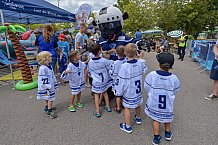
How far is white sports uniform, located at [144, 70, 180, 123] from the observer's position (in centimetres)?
218

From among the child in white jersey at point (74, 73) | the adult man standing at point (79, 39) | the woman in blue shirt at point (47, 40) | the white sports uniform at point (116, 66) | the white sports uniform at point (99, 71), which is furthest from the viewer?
the adult man standing at point (79, 39)

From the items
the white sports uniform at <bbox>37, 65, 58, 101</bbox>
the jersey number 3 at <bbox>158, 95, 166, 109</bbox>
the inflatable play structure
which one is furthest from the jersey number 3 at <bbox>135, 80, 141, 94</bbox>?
the inflatable play structure

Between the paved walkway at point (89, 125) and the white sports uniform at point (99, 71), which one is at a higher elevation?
the white sports uniform at point (99, 71)

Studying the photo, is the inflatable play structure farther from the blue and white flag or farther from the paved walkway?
the blue and white flag

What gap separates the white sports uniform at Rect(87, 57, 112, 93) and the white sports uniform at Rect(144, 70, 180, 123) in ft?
3.42

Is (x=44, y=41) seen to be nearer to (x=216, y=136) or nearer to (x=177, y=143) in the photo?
(x=177, y=143)

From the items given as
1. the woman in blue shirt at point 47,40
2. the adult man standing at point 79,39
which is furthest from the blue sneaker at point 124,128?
the woman in blue shirt at point 47,40

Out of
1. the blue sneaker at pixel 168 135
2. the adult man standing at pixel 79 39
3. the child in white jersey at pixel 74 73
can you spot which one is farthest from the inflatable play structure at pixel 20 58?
the blue sneaker at pixel 168 135

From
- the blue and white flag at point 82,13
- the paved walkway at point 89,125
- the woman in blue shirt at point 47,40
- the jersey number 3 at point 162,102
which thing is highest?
the blue and white flag at point 82,13

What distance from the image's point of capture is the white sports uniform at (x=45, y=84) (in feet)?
10.0

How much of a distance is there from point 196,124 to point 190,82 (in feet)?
8.73

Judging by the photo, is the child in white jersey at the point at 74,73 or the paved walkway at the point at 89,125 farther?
the child in white jersey at the point at 74,73

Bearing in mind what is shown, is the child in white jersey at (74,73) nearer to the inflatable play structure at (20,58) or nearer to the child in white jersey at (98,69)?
the child in white jersey at (98,69)

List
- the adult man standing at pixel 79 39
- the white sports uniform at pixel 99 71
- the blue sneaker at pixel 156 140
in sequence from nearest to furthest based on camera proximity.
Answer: the blue sneaker at pixel 156 140
the white sports uniform at pixel 99 71
the adult man standing at pixel 79 39
